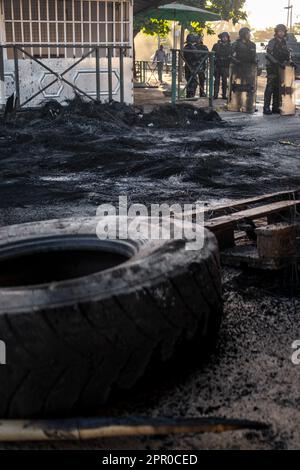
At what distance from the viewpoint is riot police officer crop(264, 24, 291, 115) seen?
1447 centimetres

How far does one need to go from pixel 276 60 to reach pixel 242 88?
1022 millimetres

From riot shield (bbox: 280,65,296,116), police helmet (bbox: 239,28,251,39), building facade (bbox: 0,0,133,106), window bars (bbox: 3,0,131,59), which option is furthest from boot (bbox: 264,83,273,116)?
window bars (bbox: 3,0,131,59)

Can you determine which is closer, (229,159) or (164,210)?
(164,210)

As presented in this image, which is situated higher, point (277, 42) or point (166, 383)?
point (277, 42)

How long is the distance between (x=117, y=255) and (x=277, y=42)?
42.0ft

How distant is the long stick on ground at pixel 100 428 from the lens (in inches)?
78.4

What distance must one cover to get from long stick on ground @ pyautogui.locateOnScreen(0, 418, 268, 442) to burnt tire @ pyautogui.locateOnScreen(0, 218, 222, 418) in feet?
0.38

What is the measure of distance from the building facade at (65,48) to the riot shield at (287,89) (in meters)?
3.57

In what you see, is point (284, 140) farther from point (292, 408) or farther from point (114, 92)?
point (292, 408)

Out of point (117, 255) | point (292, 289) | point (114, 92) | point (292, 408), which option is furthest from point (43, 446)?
point (114, 92)

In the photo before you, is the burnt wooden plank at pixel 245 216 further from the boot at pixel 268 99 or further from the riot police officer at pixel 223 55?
the riot police officer at pixel 223 55

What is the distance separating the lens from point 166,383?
2.38 m

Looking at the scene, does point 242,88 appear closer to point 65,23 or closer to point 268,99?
point 268,99

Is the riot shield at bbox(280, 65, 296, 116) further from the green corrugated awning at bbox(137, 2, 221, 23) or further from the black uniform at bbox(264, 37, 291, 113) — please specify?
the green corrugated awning at bbox(137, 2, 221, 23)
